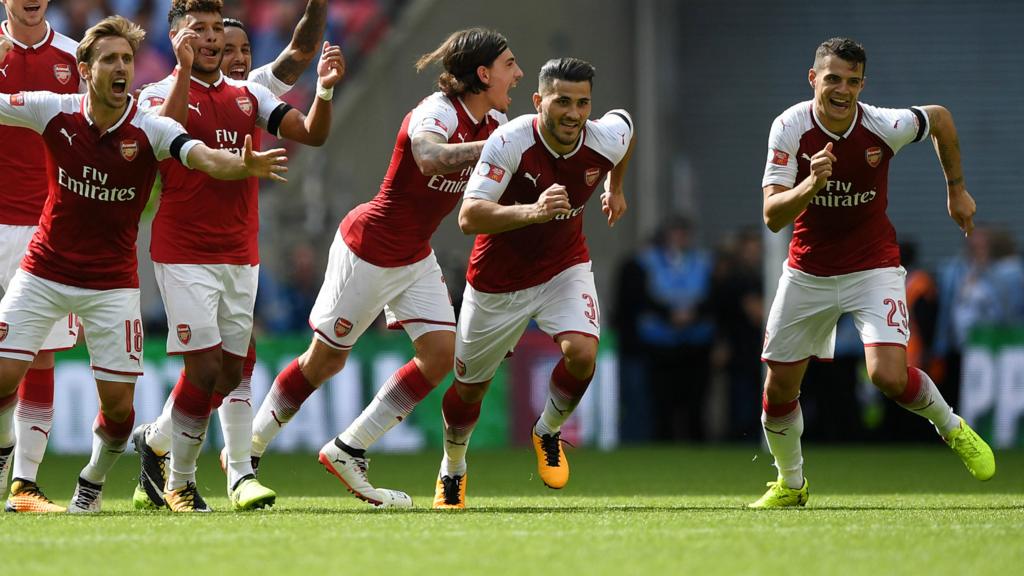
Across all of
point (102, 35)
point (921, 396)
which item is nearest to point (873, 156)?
point (921, 396)

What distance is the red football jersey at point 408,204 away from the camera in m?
8.31

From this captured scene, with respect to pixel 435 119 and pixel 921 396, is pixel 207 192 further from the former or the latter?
pixel 921 396

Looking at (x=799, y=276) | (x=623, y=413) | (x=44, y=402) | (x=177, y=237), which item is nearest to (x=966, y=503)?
(x=799, y=276)

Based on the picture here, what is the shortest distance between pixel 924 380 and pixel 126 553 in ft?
13.8

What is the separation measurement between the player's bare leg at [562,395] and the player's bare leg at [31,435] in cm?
252

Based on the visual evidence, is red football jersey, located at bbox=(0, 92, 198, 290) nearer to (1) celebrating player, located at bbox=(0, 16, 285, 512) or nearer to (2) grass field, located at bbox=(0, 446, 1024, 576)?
(1) celebrating player, located at bbox=(0, 16, 285, 512)

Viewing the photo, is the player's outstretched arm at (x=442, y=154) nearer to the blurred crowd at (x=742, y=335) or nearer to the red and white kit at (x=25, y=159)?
the red and white kit at (x=25, y=159)

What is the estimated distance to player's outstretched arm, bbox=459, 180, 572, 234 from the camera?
7238 millimetres

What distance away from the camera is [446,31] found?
17922 mm

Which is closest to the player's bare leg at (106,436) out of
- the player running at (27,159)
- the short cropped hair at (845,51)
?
the player running at (27,159)

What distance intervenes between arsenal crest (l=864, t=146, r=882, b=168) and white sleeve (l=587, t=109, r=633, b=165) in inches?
48.2

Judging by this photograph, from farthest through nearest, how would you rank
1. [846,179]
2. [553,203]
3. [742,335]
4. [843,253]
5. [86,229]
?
[742,335], [843,253], [846,179], [86,229], [553,203]

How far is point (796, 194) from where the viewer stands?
7629 mm

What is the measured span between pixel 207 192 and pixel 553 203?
188 cm
